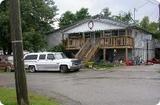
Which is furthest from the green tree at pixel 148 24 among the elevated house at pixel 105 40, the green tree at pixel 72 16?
the elevated house at pixel 105 40

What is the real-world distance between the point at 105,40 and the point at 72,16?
72.0ft

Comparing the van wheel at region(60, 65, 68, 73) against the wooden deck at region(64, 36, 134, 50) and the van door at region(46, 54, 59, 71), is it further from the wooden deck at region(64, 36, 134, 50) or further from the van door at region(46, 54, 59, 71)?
the wooden deck at region(64, 36, 134, 50)

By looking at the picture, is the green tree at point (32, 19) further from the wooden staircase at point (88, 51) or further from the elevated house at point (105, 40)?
the wooden staircase at point (88, 51)

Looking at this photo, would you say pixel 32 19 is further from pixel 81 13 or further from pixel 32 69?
pixel 81 13

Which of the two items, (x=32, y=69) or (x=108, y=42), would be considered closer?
(x=32, y=69)

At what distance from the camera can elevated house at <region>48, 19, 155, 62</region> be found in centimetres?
3850

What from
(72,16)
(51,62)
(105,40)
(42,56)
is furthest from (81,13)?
(51,62)

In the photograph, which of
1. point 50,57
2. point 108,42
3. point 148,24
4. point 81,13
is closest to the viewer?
point 50,57

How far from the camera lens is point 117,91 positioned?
681 inches

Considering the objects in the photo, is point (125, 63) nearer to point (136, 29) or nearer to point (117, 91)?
point (136, 29)

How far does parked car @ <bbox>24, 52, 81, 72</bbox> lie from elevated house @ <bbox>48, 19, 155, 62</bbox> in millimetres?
5001

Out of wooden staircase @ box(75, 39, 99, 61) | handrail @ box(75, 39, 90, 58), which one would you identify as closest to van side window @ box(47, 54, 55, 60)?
wooden staircase @ box(75, 39, 99, 61)

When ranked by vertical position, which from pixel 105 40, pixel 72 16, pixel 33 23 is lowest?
pixel 105 40

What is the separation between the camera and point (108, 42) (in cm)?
3912
